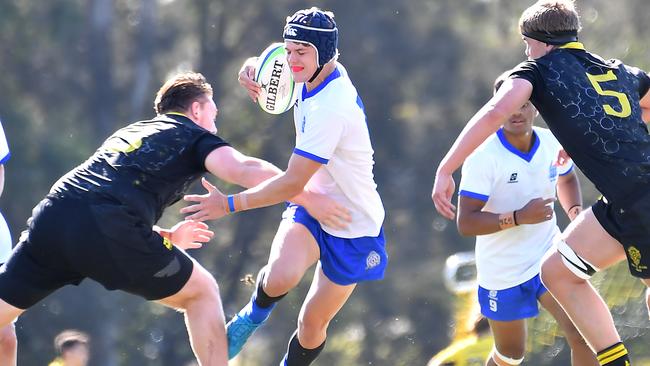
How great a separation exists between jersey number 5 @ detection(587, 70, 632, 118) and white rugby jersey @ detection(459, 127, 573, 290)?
4.68ft

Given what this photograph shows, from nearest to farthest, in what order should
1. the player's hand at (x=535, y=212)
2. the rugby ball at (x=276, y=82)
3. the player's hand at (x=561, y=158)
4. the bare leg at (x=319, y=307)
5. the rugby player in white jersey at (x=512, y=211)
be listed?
the bare leg at (x=319, y=307) → the rugby ball at (x=276, y=82) → the player's hand at (x=535, y=212) → the player's hand at (x=561, y=158) → the rugby player in white jersey at (x=512, y=211)

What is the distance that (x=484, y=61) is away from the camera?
22.5 metres

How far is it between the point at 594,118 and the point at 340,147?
1.39 metres

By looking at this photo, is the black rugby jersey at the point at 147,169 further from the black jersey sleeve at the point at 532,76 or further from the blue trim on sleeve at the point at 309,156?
the black jersey sleeve at the point at 532,76

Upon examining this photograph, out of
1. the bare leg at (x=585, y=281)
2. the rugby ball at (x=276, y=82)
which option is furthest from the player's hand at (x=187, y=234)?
the bare leg at (x=585, y=281)

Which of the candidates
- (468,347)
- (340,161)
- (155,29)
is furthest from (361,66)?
(340,161)

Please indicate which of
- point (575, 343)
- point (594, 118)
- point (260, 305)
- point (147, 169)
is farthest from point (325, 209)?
point (575, 343)

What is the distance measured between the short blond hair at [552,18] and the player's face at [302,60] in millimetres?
1109

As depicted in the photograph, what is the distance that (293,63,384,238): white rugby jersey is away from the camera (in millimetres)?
6332

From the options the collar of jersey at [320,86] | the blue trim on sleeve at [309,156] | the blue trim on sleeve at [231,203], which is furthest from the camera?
the collar of jersey at [320,86]

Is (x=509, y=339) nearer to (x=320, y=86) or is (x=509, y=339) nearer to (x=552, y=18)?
(x=320, y=86)

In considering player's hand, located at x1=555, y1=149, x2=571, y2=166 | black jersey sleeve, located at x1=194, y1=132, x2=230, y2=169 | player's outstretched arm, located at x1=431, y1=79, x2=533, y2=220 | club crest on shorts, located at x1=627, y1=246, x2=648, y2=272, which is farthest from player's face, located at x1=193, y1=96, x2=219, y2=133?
club crest on shorts, located at x1=627, y1=246, x2=648, y2=272

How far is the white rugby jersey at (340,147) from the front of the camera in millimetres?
6332

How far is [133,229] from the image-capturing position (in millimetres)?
5883
